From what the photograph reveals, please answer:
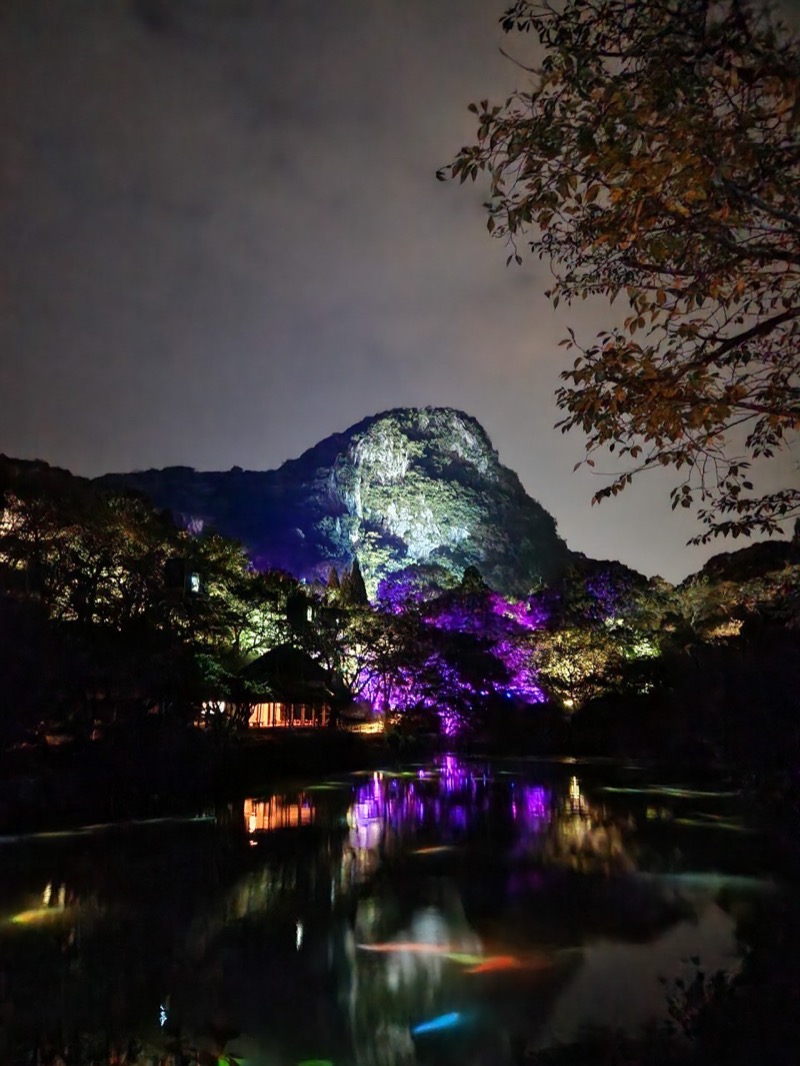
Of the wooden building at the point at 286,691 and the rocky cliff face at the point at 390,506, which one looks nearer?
the wooden building at the point at 286,691

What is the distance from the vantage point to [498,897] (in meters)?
8.45

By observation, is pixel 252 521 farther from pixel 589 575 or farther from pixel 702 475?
pixel 702 475

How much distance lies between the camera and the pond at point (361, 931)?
4914 mm

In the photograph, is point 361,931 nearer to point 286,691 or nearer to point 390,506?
point 286,691

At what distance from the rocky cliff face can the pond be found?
7229 centimetres

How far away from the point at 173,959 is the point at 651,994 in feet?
11.7

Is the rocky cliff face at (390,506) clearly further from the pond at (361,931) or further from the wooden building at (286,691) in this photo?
the pond at (361,931)

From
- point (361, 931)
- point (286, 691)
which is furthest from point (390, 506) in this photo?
point (361, 931)

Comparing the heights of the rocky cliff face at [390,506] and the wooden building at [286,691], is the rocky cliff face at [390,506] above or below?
above

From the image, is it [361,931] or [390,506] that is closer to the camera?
[361,931]

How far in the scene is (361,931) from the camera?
7168mm

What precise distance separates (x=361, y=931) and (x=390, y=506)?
88213 millimetres

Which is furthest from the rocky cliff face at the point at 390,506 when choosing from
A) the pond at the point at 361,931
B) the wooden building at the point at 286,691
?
the pond at the point at 361,931

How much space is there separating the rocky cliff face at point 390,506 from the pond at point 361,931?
7229cm
